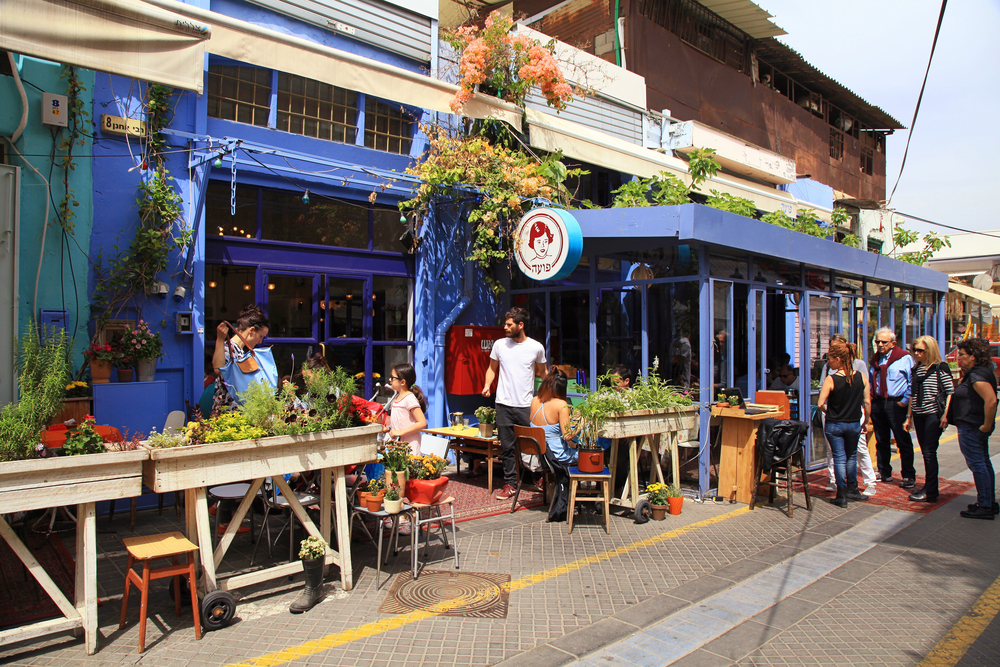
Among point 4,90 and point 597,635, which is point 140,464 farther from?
point 4,90

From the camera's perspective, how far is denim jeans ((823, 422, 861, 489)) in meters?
7.41


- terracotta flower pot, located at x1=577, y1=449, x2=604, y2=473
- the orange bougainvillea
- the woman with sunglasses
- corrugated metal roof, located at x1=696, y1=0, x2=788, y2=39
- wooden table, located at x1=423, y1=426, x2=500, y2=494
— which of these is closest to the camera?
terracotta flower pot, located at x1=577, y1=449, x2=604, y2=473

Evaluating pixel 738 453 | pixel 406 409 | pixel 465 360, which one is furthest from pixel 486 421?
pixel 738 453

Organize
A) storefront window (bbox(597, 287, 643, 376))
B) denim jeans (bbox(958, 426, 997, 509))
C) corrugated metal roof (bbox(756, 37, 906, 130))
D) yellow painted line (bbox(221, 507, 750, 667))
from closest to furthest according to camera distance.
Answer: yellow painted line (bbox(221, 507, 750, 667)), denim jeans (bbox(958, 426, 997, 509)), storefront window (bbox(597, 287, 643, 376)), corrugated metal roof (bbox(756, 37, 906, 130))

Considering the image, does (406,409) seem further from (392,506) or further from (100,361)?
(100,361)

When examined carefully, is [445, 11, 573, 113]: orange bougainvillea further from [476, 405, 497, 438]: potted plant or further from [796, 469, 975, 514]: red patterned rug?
[796, 469, 975, 514]: red patterned rug

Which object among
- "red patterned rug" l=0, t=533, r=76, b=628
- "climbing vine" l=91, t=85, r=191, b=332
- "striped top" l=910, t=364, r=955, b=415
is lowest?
"red patterned rug" l=0, t=533, r=76, b=628

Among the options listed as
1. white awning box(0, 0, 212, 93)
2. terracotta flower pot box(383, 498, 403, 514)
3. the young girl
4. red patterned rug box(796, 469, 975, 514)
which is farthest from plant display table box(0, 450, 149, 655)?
red patterned rug box(796, 469, 975, 514)

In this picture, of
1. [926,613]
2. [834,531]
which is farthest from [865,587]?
[834,531]

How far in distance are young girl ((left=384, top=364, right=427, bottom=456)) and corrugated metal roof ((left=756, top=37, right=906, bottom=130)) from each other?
18006 millimetres

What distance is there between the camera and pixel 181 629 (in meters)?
4.15

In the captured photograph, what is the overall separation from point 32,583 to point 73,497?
1.76 m

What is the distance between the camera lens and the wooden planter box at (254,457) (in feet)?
13.2

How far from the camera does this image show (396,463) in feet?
17.4
